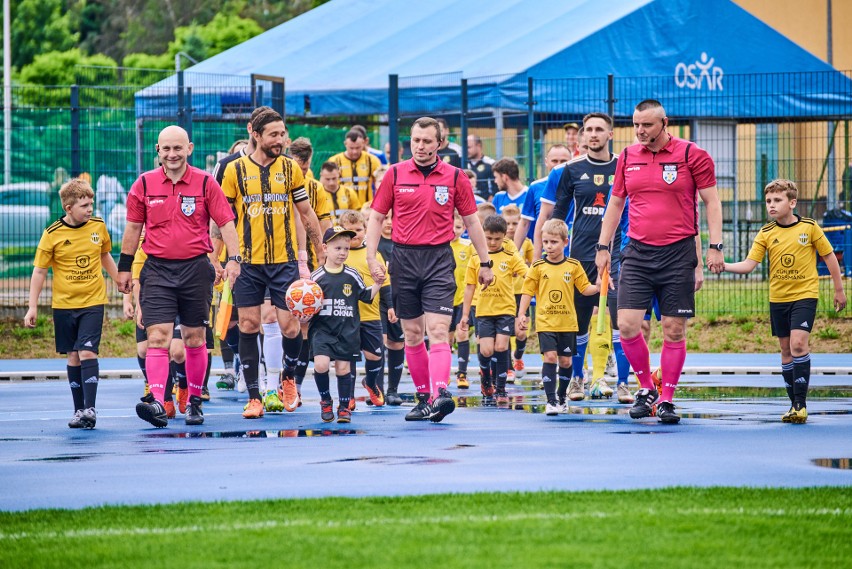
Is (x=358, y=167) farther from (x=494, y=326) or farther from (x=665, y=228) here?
(x=665, y=228)

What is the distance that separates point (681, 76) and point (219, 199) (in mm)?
17289

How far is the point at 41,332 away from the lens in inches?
884

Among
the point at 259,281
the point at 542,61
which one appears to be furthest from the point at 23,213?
the point at 259,281

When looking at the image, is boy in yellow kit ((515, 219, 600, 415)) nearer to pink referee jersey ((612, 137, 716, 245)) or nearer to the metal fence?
pink referee jersey ((612, 137, 716, 245))

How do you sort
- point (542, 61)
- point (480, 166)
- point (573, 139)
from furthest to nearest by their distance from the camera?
1. point (542, 61)
2. point (480, 166)
3. point (573, 139)

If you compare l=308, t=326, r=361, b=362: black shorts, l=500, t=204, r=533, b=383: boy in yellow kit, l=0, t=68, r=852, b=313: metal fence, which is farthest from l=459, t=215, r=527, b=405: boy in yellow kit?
l=0, t=68, r=852, b=313: metal fence

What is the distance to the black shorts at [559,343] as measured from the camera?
1263 cm

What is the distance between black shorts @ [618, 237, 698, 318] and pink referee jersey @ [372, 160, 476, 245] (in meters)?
1.46

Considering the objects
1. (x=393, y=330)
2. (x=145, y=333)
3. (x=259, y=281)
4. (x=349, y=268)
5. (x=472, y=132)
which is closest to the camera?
(x=259, y=281)

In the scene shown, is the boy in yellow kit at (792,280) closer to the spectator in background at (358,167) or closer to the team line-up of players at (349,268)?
the team line-up of players at (349,268)

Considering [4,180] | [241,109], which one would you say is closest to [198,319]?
[241,109]

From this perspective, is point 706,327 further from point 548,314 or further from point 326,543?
point 326,543

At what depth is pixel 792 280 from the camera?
38.2ft

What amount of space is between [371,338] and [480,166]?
8.36m
